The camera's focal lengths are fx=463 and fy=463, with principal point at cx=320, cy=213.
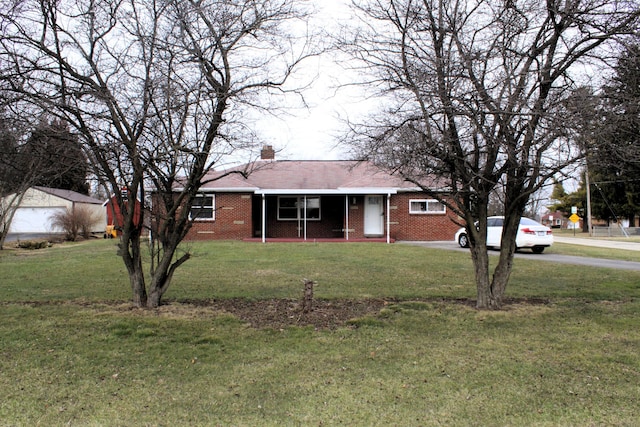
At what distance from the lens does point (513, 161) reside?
5.52 m

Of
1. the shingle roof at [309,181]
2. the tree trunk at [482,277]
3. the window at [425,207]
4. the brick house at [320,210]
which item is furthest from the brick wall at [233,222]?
the tree trunk at [482,277]

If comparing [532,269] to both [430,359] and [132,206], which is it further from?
[132,206]

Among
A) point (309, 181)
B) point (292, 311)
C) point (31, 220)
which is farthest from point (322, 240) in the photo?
point (31, 220)

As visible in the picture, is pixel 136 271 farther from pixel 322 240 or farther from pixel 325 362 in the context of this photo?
pixel 322 240

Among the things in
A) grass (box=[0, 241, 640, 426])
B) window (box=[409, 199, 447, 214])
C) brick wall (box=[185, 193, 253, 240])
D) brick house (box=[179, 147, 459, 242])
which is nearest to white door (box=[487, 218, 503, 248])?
brick house (box=[179, 147, 459, 242])

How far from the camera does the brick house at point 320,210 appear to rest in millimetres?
20234

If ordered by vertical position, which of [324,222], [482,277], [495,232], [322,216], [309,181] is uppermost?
[309,181]

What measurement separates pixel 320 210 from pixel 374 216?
2528mm

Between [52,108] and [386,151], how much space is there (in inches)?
173

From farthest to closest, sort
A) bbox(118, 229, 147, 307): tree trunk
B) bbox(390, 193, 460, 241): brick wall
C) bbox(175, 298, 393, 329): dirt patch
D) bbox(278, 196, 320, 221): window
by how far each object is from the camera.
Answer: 1. bbox(278, 196, 320, 221): window
2. bbox(390, 193, 460, 241): brick wall
3. bbox(118, 229, 147, 307): tree trunk
4. bbox(175, 298, 393, 329): dirt patch

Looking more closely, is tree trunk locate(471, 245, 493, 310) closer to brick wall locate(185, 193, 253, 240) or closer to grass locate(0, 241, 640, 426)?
grass locate(0, 241, 640, 426)

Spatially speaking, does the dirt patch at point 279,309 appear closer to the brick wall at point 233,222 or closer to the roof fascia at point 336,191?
the roof fascia at point 336,191

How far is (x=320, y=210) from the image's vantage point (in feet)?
71.2

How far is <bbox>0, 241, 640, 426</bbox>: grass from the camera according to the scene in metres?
3.54
